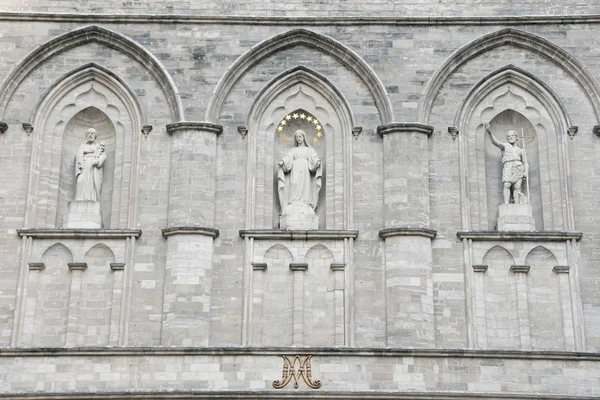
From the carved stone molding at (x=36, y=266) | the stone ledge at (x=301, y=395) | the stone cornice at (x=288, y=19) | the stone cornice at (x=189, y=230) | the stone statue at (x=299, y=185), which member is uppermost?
the stone cornice at (x=288, y=19)

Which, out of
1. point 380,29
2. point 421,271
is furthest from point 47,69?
point 421,271

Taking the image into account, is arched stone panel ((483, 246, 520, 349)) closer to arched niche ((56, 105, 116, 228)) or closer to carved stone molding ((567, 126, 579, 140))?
carved stone molding ((567, 126, 579, 140))

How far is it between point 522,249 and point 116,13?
856cm

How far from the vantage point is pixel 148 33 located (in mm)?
22266

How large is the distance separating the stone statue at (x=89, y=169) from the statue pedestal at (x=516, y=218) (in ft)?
23.7

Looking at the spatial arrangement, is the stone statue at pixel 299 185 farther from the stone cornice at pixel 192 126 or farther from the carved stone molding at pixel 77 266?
the carved stone molding at pixel 77 266

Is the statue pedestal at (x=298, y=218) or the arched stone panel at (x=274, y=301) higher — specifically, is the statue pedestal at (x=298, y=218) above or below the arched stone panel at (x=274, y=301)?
above

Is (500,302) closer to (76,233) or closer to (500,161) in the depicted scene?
(500,161)

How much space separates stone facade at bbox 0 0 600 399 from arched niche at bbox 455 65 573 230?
4 centimetres

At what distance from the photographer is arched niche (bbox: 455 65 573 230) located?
21.4 m

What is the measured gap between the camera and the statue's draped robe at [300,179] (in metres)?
21.5

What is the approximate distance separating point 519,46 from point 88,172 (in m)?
8.23

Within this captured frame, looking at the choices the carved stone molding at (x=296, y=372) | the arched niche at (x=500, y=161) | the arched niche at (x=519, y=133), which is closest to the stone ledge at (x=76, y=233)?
the carved stone molding at (x=296, y=372)

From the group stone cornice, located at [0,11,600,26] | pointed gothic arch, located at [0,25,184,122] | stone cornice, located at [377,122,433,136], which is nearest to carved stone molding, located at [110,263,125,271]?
pointed gothic arch, located at [0,25,184,122]
